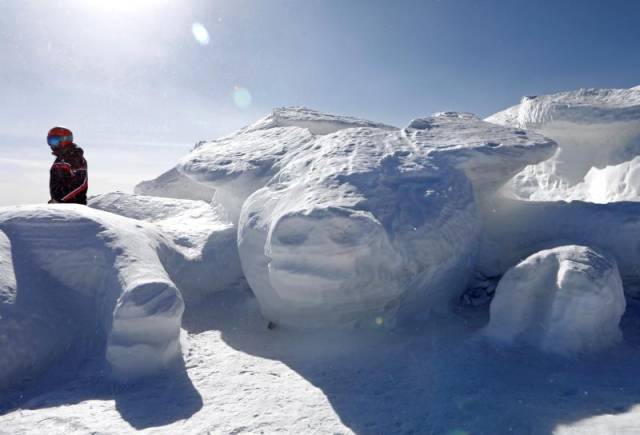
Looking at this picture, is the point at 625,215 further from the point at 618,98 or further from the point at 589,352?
the point at 618,98

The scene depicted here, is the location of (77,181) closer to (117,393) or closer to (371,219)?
(117,393)

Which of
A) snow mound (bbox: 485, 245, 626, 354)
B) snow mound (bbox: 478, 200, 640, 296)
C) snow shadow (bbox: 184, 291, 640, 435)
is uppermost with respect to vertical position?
snow mound (bbox: 478, 200, 640, 296)

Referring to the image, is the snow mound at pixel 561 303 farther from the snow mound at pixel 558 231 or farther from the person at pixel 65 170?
the person at pixel 65 170

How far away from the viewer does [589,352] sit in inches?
118

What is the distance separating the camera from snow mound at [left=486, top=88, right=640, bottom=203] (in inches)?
188

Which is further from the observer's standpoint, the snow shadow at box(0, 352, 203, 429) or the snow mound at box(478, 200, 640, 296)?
the snow mound at box(478, 200, 640, 296)

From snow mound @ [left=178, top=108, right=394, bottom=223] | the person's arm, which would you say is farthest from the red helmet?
snow mound @ [left=178, top=108, right=394, bottom=223]

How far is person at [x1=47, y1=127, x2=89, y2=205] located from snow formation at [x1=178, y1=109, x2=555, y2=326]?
5.31 ft

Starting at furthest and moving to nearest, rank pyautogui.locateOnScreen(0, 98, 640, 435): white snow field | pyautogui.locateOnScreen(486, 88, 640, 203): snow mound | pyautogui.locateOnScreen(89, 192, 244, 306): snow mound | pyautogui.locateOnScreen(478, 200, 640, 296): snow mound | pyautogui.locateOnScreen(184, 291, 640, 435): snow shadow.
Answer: pyautogui.locateOnScreen(486, 88, 640, 203): snow mound → pyautogui.locateOnScreen(89, 192, 244, 306): snow mound → pyautogui.locateOnScreen(478, 200, 640, 296): snow mound → pyautogui.locateOnScreen(0, 98, 640, 435): white snow field → pyautogui.locateOnScreen(184, 291, 640, 435): snow shadow

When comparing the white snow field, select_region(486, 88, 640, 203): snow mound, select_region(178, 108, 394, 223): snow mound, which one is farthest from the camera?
select_region(486, 88, 640, 203): snow mound

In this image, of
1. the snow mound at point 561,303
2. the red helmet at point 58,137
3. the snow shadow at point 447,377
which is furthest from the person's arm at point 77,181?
the snow mound at point 561,303

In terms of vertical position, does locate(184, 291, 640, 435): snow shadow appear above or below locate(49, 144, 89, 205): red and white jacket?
below

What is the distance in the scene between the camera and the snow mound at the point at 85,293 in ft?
9.25

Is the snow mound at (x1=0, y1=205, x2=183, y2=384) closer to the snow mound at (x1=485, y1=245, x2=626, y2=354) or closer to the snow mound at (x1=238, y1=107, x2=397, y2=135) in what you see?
the snow mound at (x1=485, y1=245, x2=626, y2=354)
